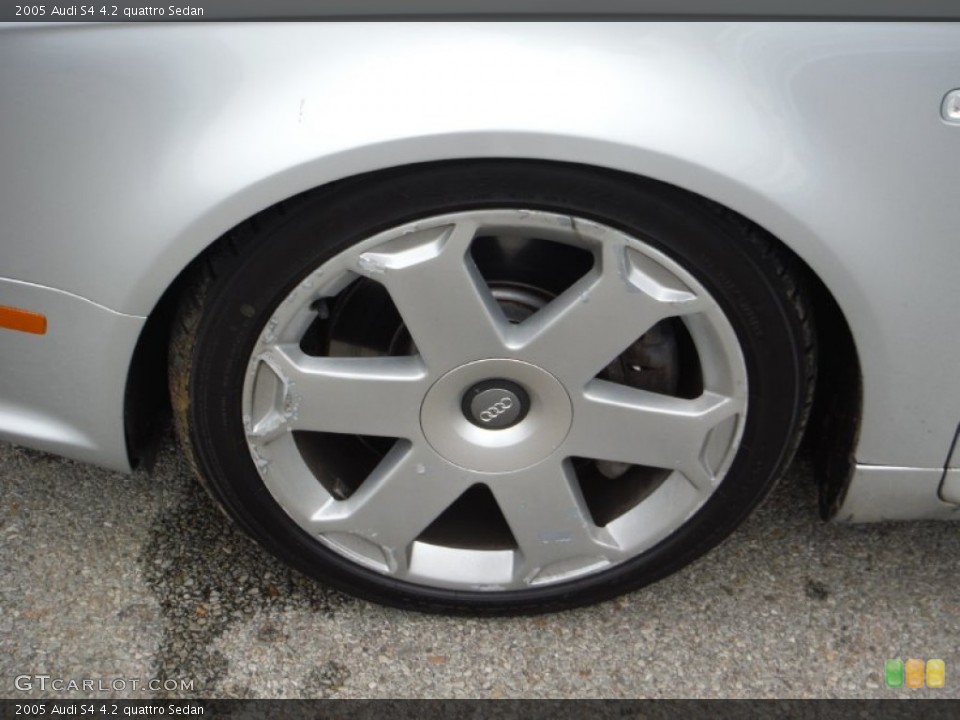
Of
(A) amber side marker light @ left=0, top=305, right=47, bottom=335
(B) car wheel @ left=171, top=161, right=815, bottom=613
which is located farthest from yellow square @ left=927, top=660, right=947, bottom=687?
(A) amber side marker light @ left=0, top=305, right=47, bottom=335

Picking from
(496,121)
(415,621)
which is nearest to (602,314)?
(496,121)

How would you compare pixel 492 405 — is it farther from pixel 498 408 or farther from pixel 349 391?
pixel 349 391

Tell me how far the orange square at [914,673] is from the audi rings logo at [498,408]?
0.85m

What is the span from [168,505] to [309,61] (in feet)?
3.40

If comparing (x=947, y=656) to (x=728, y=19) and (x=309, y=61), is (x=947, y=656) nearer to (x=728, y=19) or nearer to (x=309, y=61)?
(x=728, y=19)

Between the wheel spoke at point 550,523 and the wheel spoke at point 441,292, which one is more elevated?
the wheel spoke at point 441,292

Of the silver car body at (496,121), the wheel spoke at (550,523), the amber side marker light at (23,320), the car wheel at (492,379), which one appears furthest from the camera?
the wheel spoke at (550,523)

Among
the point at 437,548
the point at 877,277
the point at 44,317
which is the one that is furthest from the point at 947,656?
the point at 44,317

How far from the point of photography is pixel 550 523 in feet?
5.75

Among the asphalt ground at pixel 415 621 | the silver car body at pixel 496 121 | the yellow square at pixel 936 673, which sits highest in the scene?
the silver car body at pixel 496 121

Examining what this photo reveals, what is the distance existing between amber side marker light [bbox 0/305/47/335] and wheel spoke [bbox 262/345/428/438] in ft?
1.15

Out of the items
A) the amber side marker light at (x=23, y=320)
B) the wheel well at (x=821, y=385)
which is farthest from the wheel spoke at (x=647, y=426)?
the amber side marker light at (x=23, y=320)

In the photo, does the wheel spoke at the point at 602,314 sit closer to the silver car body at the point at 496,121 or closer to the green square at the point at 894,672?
the silver car body at the point at 496,121

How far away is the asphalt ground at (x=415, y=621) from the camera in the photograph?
5.82ft
